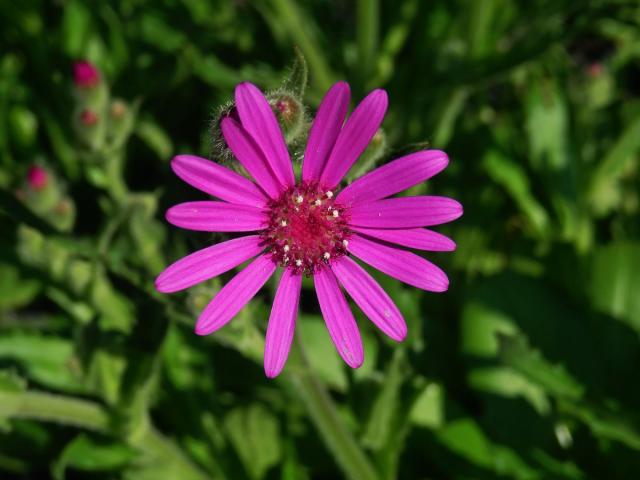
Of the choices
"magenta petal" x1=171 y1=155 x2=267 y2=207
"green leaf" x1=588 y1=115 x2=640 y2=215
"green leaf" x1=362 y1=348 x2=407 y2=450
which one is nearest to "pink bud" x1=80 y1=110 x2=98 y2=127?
"magenta petal" x1=171 y1=155 x2=267 y2=207

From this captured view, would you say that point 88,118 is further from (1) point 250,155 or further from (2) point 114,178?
(1) point 250,155

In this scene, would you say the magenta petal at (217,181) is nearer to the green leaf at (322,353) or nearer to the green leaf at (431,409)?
the green leaf at (322,353)

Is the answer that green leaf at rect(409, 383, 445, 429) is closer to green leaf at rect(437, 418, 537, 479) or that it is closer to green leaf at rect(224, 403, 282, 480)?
green leaf at rect(437, 418, 537, 479)

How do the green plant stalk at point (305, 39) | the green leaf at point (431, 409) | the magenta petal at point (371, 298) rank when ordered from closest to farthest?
the magenta petal at point (371, 298) → the green leaf at point (431, 409) → the green plant stalk at point (305, 39)

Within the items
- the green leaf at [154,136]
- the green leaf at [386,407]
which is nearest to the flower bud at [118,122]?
the green leaf at [154,136]

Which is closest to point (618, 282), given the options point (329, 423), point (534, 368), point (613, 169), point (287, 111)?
point (613, 169)

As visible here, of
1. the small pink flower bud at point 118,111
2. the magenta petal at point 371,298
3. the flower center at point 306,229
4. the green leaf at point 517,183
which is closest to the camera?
the magenta petal at point 371,298

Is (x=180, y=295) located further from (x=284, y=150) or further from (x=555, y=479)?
(x=555, y=479)
